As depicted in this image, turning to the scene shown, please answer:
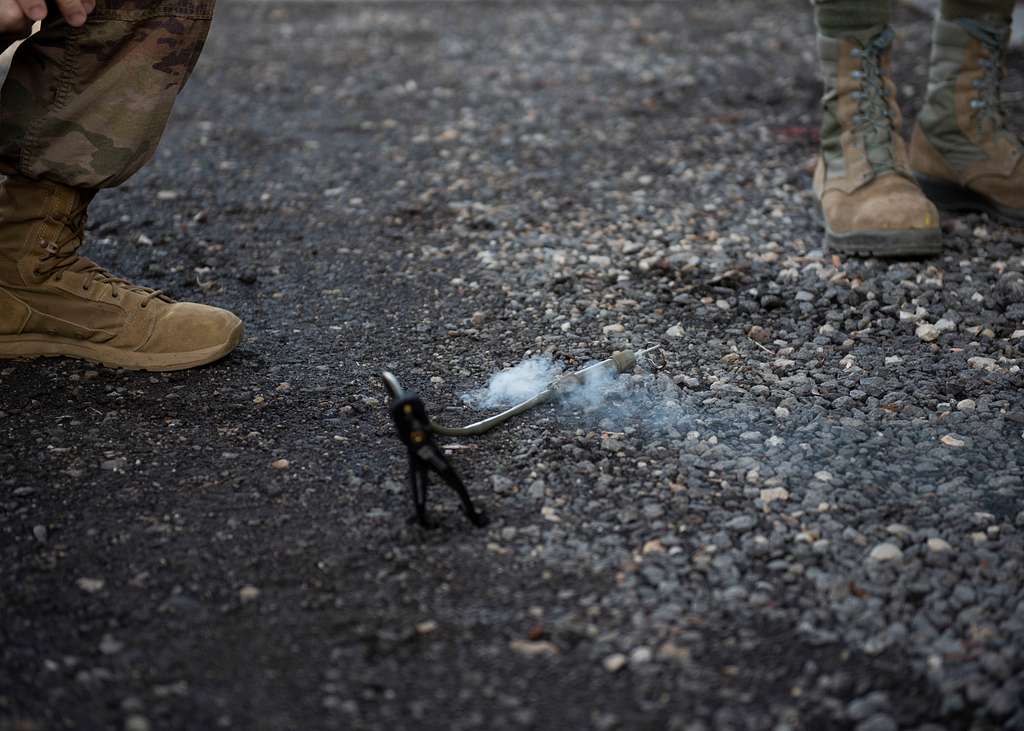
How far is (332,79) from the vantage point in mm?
4660

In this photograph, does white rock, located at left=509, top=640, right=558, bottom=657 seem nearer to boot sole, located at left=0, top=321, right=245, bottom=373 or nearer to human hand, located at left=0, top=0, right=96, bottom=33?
boot sole, located at left=0, top=321, right=245, bottom=373

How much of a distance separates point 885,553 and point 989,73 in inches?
73.9

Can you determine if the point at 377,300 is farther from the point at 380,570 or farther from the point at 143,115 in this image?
the point at 380,570

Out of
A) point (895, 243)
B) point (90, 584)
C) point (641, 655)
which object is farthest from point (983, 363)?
point (90, 584)

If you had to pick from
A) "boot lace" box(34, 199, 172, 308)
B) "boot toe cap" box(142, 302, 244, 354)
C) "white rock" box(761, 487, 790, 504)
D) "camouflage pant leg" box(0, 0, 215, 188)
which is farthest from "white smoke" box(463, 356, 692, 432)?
"camouflage pant leg" box(0, 0, 215, 188)

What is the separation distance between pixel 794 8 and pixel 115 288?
14.3ft

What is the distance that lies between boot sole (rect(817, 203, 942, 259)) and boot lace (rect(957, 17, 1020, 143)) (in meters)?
0.45

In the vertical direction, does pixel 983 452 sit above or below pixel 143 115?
below

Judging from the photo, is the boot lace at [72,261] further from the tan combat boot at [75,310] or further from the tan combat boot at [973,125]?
the tan combat boot at [973,125]

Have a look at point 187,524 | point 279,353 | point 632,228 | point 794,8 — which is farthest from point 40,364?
point 794,8

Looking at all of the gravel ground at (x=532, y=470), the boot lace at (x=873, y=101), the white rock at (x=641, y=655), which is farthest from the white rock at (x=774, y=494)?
the boot lace at (x=873, y=101)

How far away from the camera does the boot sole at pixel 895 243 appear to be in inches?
108

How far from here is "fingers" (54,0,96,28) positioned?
6.70ft

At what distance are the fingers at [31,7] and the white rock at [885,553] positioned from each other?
71.6 inches
